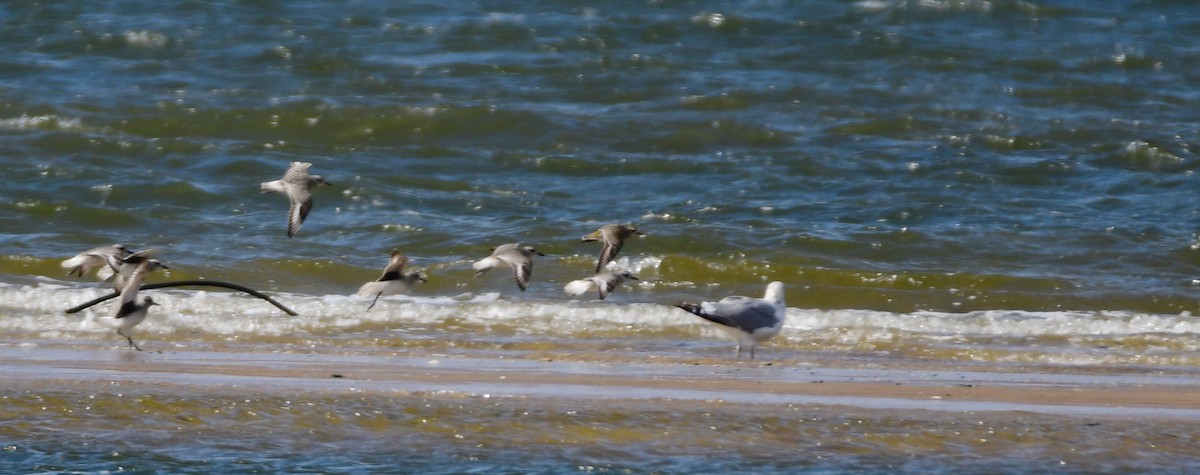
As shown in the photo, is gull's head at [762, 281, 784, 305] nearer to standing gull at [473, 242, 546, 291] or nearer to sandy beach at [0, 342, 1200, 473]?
sandy beach at [0, 342, 1200, 473]

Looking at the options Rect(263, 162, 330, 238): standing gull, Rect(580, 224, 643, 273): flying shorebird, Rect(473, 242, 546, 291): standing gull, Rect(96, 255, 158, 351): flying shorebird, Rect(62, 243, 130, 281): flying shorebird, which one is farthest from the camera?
Rect(580, 224, 643, 273): flying shorebird

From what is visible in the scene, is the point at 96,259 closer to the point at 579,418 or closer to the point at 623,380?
the point at 623,380

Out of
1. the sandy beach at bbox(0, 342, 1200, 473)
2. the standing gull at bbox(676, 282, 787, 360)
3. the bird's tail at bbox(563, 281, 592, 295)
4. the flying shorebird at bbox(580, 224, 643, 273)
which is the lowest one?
the sandy beach at bbox(0, 342, 1200, 473)

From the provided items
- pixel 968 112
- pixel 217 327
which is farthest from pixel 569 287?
pixel 968 112

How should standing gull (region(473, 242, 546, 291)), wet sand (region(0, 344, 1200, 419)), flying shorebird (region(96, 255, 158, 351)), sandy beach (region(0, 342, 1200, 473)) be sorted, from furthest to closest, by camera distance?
standing gull (region(473, 242, 546, 291)) → flying shorebird (region(96, 255, 158, 351)) → wet sand (region(0, 344, 1200, 419)) → sandy beach (region(0, 342, 1200, 473))

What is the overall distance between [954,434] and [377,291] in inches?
171

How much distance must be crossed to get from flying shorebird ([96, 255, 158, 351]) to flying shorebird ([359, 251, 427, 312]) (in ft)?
4.86

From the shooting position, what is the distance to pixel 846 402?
5.92 meters

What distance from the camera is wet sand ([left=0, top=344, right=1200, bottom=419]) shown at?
597cm

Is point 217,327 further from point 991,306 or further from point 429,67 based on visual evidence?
point 429,67

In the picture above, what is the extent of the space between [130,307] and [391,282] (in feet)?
6.18

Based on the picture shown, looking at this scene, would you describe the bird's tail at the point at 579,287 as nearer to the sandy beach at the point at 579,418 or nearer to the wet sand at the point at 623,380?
the wet sand at the point at 623,380

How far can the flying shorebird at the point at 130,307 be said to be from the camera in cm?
697

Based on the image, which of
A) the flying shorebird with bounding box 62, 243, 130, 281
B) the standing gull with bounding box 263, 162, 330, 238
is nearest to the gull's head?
the standing gull with bounding box 263, 162, 330, 238
